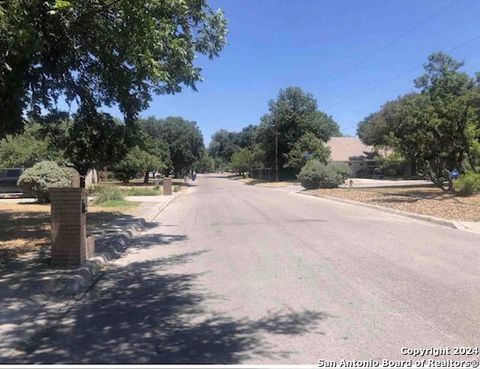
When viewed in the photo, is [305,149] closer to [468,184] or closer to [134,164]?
[134,164]

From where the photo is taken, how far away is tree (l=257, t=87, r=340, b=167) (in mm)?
66062

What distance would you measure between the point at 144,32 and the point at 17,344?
5250 mm

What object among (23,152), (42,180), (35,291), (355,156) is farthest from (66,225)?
(355,156)

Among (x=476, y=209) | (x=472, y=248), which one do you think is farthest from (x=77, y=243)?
(x=476, y=209)

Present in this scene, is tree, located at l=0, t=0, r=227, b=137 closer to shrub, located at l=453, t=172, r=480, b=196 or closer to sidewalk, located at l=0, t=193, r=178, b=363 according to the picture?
sidewalk, located at l=0, t=193, r=178, b=363

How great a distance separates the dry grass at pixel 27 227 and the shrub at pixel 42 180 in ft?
8.04

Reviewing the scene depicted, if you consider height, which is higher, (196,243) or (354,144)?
(354,144)

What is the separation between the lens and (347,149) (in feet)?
263

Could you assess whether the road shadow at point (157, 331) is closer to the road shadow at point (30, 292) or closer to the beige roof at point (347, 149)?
the road shadow at point (30, 292)

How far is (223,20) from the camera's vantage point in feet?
43.6

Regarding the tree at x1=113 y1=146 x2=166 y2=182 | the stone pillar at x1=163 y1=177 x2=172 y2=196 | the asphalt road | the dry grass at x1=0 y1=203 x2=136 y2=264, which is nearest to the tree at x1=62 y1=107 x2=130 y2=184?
the dry grass at x1=0 y1=203 x2=136 y2=264

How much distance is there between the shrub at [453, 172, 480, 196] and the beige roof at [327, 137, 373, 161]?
50317 mm

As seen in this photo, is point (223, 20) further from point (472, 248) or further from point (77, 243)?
point (472, 248)

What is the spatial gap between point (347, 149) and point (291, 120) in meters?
16.6
